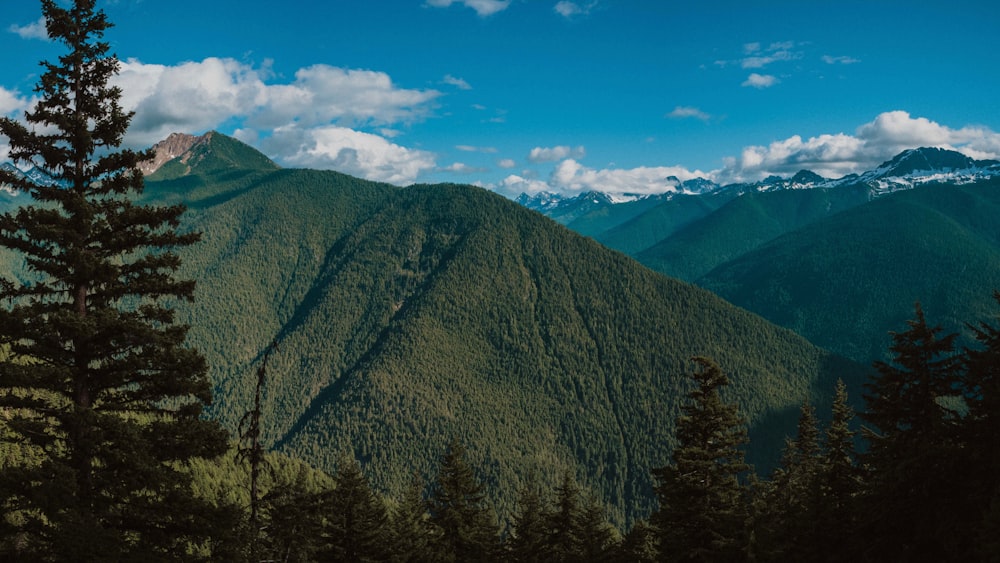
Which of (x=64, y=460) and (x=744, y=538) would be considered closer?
(x=64, y=460)

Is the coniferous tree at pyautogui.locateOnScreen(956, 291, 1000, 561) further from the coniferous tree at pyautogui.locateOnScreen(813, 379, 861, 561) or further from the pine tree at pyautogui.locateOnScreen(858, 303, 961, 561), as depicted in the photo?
the coniferous tree at pyautogui.locateOnScreen(813, 379, 861, 561)

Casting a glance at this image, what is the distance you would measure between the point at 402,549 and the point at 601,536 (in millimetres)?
15746

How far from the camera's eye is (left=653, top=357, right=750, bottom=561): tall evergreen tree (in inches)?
1123

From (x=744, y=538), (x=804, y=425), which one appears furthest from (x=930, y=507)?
(x=804, y=425)

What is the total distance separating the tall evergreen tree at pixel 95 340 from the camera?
14938 millimetres

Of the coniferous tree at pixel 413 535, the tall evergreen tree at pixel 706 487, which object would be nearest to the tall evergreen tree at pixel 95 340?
the tall evergreen tree at pixel 706 487

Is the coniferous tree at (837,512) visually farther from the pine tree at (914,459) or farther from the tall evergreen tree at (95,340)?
the tall evergreen tree at (95,340)

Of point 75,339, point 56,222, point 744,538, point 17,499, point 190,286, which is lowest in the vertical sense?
point 744,538

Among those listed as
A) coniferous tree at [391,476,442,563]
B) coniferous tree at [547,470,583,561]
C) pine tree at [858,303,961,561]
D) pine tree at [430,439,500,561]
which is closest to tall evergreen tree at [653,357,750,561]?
pine tree at [858,303,961,561]

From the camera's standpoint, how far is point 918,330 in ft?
77.6

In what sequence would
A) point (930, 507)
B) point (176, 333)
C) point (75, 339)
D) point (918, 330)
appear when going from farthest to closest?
point (918, 330)
point (930, 507)
point (176, 333)
point (75, 339)

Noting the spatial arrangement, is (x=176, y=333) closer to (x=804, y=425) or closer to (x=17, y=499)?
(x=17, y=499)

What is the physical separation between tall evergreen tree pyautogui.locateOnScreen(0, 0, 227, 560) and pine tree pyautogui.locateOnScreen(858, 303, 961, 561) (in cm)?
2216

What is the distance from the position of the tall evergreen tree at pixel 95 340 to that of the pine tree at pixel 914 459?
2216 cm
